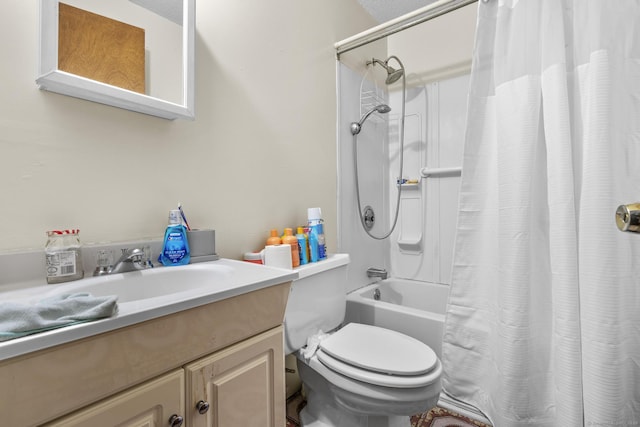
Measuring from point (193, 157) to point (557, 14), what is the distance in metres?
1.35

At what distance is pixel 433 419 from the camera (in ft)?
4.51

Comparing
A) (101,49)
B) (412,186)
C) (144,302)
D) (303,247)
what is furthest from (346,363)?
(412,186)

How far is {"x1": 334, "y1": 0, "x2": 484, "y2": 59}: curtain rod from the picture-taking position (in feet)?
4.60

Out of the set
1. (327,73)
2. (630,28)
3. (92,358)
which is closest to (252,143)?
(327,73)

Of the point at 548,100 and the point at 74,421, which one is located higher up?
the point at 548,100

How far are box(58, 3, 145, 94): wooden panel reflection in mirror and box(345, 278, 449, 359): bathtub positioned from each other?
55.8 inches

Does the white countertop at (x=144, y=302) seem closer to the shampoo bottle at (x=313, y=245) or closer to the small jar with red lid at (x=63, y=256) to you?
the small jar with red lid at (x=63, y=256)

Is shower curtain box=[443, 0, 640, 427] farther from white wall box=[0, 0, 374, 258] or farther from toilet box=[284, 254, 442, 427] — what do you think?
white wall box=[0, 0, 374, 258]

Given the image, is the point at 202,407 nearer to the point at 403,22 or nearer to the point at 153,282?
the point at 153,282

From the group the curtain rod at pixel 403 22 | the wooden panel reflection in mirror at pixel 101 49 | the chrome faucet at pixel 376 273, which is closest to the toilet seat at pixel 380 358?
the chrome faucet at pixel 376 273

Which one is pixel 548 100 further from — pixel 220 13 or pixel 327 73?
pixel 220 13

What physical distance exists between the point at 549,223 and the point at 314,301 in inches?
35.9

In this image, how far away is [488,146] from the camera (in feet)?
4.06

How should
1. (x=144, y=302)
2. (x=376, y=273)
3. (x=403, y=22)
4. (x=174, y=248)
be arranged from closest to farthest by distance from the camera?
(x=144, y=302), (x=174, y=248), (x=403, y=22), (x=376, y=273)
